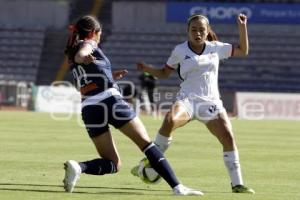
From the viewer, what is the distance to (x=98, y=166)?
1038 centimetres

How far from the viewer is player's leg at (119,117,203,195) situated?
32.1 feet

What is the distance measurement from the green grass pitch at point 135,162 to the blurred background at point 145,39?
1890 centimetres

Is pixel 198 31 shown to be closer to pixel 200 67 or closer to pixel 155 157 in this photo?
pixel 200 67

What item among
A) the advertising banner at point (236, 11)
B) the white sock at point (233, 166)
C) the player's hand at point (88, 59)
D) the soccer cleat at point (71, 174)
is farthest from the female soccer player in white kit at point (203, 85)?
the advertising banner at point (236, 11)

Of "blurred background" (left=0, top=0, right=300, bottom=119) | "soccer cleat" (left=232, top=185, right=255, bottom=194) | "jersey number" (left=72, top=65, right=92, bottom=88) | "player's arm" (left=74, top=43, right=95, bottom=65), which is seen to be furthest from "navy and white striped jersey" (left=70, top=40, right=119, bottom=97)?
"blurred background" (left=0, top=0, right=300, bottom=119)

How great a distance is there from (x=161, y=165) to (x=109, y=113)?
76 cm

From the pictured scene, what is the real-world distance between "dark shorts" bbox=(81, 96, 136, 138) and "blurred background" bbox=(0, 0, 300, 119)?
31.1 m

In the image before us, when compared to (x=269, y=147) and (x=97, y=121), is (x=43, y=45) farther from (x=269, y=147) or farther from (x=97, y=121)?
(x=97, y=121)

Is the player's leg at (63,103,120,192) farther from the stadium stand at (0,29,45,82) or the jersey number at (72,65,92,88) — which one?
the stadium stand at (0,29,45,82)

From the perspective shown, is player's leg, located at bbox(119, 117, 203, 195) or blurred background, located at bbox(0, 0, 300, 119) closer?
player's leg, located at bbox(119, 117, 203, 195)

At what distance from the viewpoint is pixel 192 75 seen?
35.5 ft

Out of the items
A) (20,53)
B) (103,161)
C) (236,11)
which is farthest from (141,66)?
(20,53)

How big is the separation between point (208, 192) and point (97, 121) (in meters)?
1.42

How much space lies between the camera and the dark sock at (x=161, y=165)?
9812 mm
